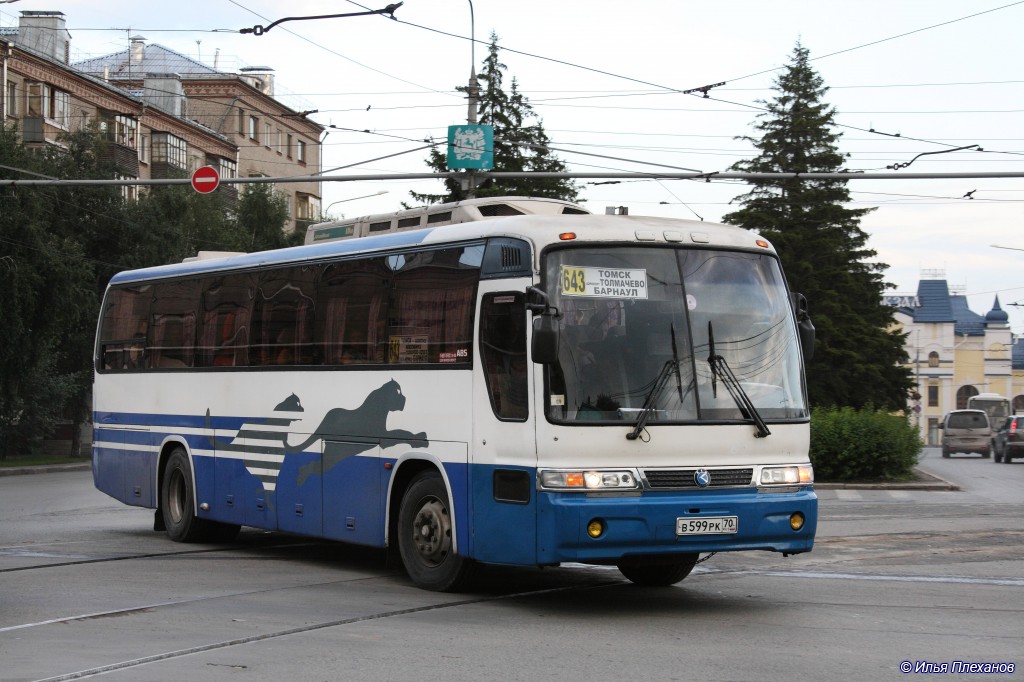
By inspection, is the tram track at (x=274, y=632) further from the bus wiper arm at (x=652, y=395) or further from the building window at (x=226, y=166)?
the building window at (x=226, y=166)

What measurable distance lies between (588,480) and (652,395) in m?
0.78

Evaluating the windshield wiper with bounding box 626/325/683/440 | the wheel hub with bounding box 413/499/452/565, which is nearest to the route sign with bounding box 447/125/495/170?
the wheel hub with bounding box 413/499/452/565

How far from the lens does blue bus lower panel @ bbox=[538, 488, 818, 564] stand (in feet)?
32.7

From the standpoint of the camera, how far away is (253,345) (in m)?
14.4

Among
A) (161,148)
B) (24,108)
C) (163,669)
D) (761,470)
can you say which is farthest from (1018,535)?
(161,148)

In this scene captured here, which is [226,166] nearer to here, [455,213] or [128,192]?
[128,192]

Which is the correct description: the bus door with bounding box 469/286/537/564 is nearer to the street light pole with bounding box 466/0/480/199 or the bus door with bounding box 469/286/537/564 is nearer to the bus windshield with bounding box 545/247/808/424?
the bus windshield with bounding box 545/247/808/424

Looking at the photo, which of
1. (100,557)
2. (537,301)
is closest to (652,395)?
(537,301)

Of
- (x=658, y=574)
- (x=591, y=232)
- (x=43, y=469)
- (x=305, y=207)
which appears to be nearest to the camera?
(x=591, y=232)

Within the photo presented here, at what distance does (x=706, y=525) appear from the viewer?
401 inches

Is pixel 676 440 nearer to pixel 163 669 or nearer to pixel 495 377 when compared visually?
pixel 495 377

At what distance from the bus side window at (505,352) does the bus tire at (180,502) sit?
5.92 m

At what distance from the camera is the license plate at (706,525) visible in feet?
33.2

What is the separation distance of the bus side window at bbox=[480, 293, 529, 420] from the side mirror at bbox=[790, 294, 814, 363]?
2.29 meters
